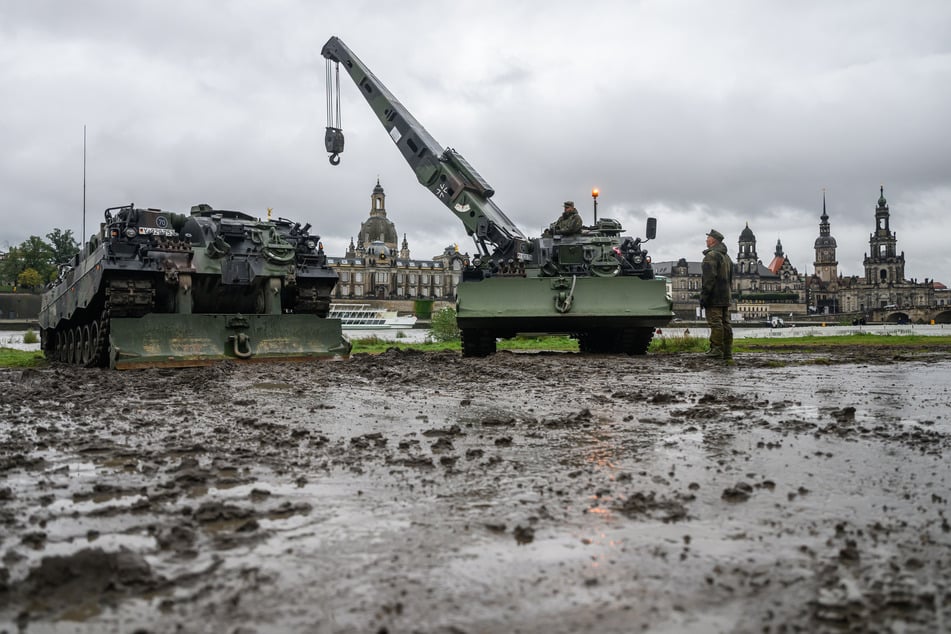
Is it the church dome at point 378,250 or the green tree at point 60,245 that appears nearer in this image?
the green tree at point 60,245

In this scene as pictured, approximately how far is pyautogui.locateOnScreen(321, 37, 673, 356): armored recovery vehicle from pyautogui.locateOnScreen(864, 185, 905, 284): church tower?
17976cm

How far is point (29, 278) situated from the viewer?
94500mm

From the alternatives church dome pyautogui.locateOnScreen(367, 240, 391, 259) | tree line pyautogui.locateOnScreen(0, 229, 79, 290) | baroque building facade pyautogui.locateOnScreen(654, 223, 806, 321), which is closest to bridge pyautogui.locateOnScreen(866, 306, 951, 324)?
baroque building facade pyautogui.locateOnScreen(654, 223, 806, 321)

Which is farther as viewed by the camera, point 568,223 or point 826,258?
point 826,258

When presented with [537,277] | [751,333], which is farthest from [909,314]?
[537,277]

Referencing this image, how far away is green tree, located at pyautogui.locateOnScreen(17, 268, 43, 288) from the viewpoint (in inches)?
3720

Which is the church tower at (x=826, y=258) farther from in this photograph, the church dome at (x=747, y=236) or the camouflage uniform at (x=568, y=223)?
the camouflage uniform at (x=568, y=223)

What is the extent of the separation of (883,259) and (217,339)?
18840 centimetres

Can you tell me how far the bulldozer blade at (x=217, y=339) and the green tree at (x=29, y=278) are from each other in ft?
309

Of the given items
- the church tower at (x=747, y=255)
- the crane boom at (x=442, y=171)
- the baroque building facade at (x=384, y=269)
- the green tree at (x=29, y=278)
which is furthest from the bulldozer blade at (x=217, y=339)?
the church tower at (x=747, y=255)

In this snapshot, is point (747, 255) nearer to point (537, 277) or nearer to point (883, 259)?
→ point (883, 259)

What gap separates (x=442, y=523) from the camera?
2922mm

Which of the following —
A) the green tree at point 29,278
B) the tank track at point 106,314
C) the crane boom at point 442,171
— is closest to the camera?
the tank track at point 106,314

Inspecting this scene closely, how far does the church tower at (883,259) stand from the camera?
176 meters
